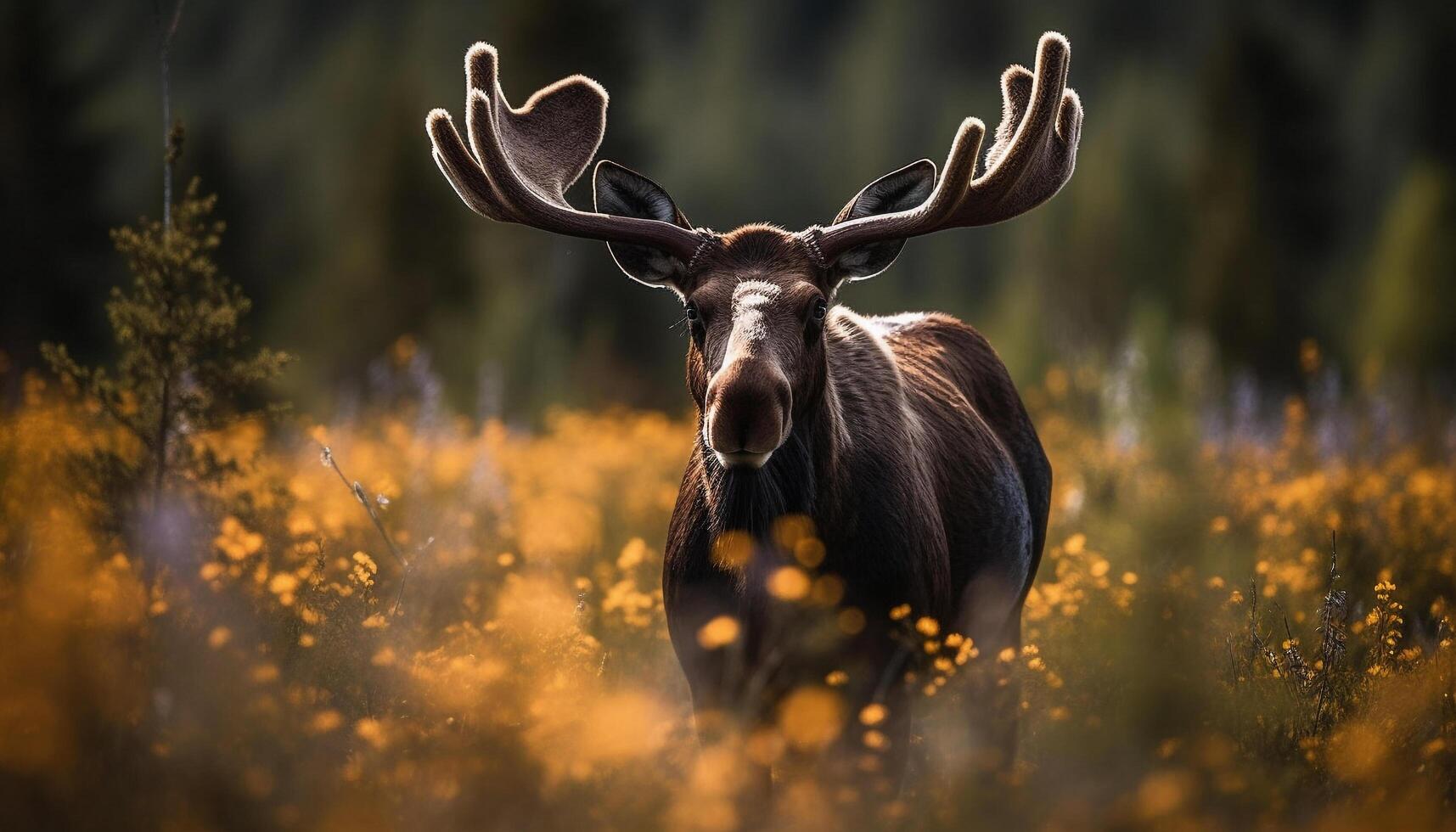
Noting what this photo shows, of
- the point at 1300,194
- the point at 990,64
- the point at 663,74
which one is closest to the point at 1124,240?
the point at 1300,194

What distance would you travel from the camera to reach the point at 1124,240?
39.8 m

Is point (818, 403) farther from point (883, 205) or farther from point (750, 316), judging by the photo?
point (883, 205)

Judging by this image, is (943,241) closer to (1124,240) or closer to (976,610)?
(1124,240)

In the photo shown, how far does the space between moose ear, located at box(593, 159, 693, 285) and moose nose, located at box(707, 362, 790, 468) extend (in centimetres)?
100

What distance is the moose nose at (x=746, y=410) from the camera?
356 centimetres

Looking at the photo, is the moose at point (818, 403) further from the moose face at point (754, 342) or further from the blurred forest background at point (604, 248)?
the blurred forest background at point (604, 248)

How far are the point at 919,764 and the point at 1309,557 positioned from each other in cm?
266

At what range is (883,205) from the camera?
4730 mm

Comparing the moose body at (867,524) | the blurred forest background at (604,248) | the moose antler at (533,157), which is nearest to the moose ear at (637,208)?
the moose antler at (533,157)

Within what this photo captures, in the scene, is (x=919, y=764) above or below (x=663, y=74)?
below

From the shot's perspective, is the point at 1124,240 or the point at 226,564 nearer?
the point at 226,564

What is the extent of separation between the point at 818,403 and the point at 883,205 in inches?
39.5

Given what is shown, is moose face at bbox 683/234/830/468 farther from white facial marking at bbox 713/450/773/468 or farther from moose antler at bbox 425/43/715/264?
moose antler at bbox 425/43/715/264

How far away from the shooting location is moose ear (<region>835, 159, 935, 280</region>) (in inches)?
176
